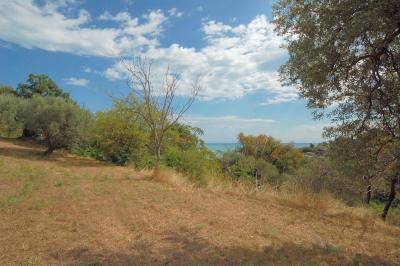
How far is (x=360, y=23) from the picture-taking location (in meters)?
4.30

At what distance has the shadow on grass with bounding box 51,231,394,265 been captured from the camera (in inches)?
→ 186

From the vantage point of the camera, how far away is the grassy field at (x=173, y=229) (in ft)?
16.3

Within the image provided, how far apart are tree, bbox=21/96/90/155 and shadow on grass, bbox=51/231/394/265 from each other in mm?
13179

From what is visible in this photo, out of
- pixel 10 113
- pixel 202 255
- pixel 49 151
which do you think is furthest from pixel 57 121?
pixel 202 255

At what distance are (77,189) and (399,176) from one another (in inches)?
333

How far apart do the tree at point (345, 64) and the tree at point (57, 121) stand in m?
14.0

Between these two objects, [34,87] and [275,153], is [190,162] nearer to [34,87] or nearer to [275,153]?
[34,87]

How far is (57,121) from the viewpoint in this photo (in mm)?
16969

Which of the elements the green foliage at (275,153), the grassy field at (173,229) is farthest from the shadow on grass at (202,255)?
the green foliage at (275,153)

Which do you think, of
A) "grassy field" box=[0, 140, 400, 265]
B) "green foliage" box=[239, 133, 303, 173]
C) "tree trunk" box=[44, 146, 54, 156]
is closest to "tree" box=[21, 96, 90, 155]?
"tree trunk" box=[44, 146, 54, 156]

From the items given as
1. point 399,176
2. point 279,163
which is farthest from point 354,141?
point 279,163

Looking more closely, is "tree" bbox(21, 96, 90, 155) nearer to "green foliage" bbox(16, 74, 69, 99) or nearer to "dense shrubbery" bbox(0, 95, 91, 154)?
"dense shrubbery" bbox(0, 95, 91, 154)

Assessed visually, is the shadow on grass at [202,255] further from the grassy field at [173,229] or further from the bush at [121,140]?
the bush at [121,140]

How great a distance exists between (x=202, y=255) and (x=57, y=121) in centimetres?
1442
